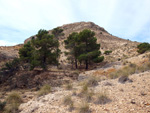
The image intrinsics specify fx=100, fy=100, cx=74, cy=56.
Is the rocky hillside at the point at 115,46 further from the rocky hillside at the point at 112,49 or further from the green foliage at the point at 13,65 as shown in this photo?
the green foliage at the point at 13,65

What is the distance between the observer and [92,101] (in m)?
4.57

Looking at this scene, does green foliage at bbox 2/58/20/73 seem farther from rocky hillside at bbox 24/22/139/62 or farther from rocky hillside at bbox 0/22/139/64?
rocky hillside at bbox 24/22/139/62

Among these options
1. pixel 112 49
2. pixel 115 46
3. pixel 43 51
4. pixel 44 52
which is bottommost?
pixel 44 52

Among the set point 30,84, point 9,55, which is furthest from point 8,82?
point 9,55

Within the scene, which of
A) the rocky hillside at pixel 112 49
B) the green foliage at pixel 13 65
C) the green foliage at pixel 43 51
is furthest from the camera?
the rocky hillside at pixel 112 49

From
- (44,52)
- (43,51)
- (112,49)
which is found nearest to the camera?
(43,51)

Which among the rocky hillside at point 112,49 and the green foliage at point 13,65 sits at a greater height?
the rocky hillside at point 112,49

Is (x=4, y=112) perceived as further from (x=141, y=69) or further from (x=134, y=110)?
(x=141, y=69)

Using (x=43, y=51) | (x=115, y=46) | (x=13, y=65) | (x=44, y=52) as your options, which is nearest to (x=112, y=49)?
(x=115, y=46)

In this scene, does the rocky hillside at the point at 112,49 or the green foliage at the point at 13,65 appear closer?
the green foliage at the point at 13,65

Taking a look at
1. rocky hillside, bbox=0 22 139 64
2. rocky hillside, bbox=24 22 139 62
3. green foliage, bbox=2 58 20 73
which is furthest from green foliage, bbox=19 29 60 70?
rocky hillside, bbox=24 22 139 62

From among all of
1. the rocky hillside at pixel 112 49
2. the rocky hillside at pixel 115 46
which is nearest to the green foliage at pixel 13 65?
the rocky hillside at pixel 112 49

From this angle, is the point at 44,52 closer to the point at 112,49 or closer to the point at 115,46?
the point at 112,49

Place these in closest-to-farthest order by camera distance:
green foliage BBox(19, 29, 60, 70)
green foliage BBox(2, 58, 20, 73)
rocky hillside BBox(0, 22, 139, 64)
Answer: green foliage BBox(19, 29, 60, 70) < green foliage BBox(2, 58, 20, 73) < rocky hillside BBox(0, 22, 139, 64)
